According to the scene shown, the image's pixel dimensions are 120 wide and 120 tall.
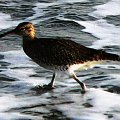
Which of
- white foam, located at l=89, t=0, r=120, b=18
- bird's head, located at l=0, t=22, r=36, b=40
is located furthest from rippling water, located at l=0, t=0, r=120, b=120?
bird's head, located at l=0, t=22, r=36, b=40

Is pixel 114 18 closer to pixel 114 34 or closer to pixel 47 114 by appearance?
pixel 114 34

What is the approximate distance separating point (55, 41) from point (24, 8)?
20.8 feet

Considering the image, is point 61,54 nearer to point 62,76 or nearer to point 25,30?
point 25,30

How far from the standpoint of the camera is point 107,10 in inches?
614

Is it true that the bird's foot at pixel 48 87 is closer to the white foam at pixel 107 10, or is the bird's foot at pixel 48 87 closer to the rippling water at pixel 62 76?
the rippling water at pixel 62 76

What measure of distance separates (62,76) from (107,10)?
222 inches

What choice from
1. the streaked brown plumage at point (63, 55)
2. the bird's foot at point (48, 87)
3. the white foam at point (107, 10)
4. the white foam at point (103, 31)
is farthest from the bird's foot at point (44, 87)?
the white foam at point (107, 10)

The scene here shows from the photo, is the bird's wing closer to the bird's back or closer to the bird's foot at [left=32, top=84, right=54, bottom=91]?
the bird's back

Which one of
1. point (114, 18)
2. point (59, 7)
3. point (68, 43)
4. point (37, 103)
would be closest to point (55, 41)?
point (68, 43)

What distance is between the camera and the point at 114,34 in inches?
521

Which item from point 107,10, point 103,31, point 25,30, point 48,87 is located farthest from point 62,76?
point 107,10

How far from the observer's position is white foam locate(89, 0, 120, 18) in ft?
49.9

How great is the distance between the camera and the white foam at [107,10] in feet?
49.9

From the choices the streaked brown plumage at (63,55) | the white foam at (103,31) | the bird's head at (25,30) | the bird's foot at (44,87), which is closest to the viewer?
the streaked brown plumage at (63,55)
